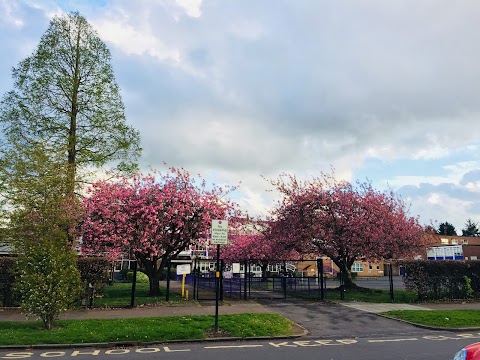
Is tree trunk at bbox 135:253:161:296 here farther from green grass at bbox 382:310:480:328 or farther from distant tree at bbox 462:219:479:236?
distant tree at bbox 462:219:479:236

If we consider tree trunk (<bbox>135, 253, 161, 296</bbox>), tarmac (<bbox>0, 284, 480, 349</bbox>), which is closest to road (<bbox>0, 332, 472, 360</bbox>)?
tarmac (<bbox>0, 284, 480, 349</bbox>)

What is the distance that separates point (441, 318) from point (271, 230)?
40.0ft

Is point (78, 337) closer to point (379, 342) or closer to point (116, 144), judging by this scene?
point (379, 342)

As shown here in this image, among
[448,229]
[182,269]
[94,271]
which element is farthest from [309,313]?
[448,229]

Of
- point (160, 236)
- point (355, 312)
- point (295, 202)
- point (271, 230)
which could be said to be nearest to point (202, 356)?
point (355, 312)

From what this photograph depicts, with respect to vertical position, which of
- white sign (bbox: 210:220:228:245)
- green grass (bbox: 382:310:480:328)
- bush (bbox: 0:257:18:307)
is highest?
white sign (bbox: 210:220:228:245)

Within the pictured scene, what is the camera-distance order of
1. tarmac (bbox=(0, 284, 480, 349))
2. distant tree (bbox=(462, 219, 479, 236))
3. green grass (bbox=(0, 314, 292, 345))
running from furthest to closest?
distant tree (bbox=(462, 219, 479, 236))
tarmac (bbox=(0, 284, 480, 349))
green grass (bbox=(0, 314, 292, 345))

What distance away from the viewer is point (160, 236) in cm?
1864

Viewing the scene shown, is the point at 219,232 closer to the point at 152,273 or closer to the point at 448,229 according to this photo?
the point at 152,273

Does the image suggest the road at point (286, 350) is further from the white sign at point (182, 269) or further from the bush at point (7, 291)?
the white sign at point (182, 269)

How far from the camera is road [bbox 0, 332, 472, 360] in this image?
8.18 meters

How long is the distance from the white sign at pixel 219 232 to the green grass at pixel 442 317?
6.77 m

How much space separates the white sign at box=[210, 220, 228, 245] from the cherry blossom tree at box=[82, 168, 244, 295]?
26.7ft

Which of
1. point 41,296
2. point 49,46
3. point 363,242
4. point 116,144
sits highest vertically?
point 49,46
